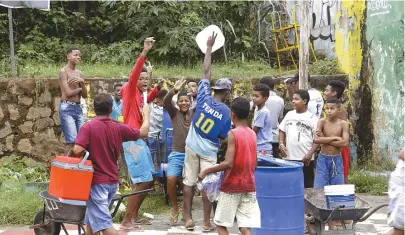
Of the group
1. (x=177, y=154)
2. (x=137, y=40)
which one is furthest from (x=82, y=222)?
(x=137, y=40)

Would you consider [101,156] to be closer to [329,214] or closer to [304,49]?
[329,214]

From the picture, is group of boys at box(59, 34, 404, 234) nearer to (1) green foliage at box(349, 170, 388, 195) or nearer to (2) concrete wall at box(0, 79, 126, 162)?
(2) concrete wall at box(0, 79, 126, 162)

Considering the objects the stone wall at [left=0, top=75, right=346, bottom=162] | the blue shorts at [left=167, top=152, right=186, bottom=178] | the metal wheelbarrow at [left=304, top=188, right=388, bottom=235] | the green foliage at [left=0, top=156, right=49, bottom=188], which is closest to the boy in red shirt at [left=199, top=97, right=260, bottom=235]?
the metal wheelbarrow at [left=304, top=188, right=388, bottom=235]

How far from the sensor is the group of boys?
242 inches

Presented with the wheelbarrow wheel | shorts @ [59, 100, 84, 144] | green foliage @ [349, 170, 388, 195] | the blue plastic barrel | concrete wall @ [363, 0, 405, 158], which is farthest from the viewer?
concrete wall @ [363, 0, 405, 158]

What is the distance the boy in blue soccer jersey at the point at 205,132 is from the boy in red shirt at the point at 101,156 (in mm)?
1475

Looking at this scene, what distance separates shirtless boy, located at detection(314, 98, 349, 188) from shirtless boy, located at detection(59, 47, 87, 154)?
3371mm

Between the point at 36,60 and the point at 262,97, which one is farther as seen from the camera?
the point at 36,60

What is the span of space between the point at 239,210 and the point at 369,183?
172 inches

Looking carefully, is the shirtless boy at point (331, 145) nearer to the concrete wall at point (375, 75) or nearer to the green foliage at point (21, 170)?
the concrete wall at point (375, 75)

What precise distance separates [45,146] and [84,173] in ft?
16.2

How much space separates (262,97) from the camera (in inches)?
→ 318

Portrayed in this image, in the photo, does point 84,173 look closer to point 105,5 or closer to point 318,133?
point 318,133

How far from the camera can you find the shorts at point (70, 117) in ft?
29.6
